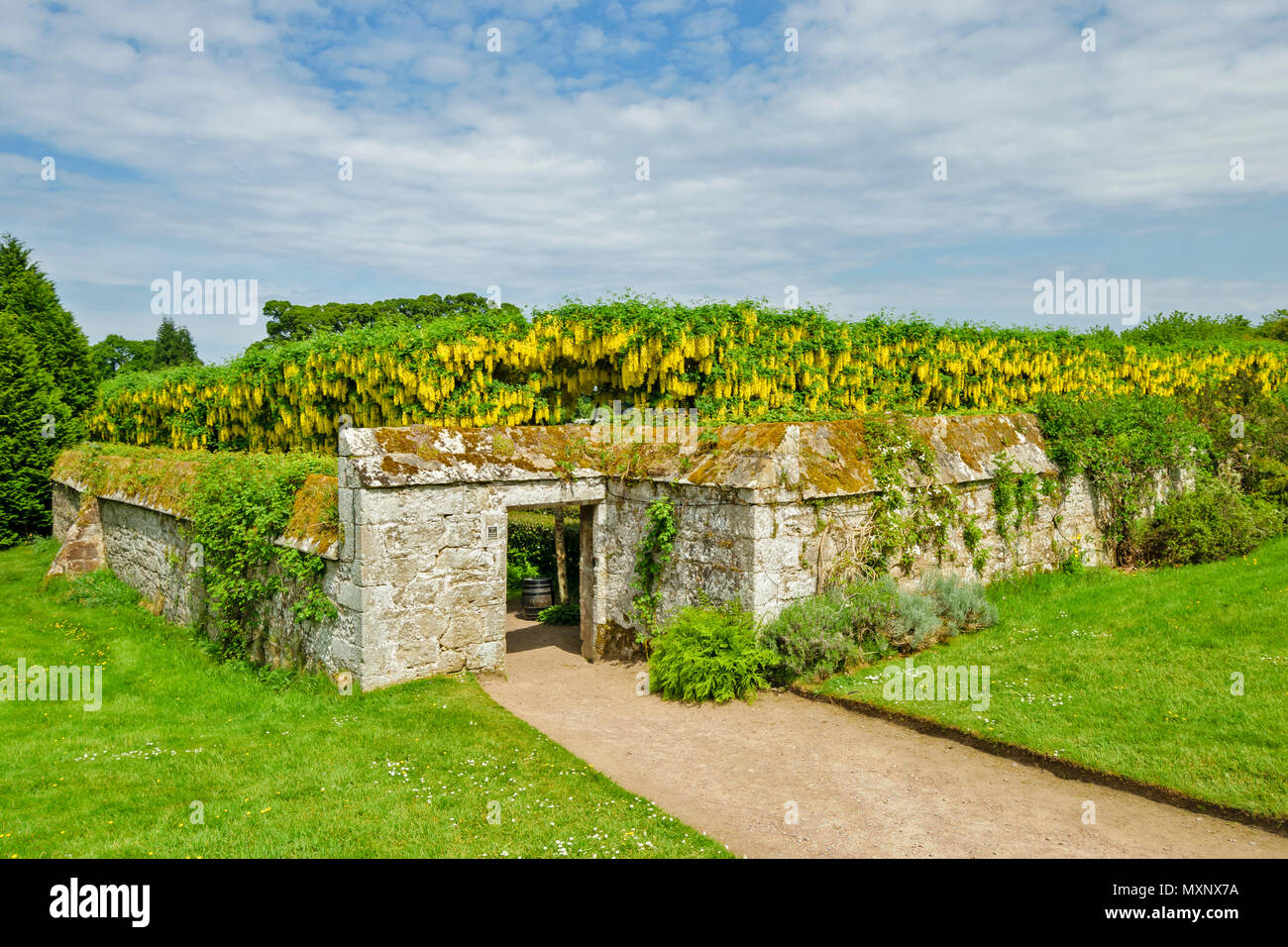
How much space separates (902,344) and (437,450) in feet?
32.8

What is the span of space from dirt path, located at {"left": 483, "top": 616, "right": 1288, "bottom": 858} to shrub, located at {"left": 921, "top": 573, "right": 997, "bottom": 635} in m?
2.32

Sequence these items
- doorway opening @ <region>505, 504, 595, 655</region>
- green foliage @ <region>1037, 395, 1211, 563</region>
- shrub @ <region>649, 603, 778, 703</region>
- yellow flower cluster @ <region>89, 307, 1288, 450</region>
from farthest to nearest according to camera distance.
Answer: yellow flower cluster @ <region>89, 307, 1288, 450</region> < green foliage @ <region>1037, 395, 1211, 563</region> < doorway opening @ <region>505, 504, 595, 655</region> < shrub @ <region>649, 603, 778, 703</region>

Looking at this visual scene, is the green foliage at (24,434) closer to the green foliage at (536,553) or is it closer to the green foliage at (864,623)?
the green foliage at (536,553)

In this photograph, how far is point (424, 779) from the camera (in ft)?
20.4

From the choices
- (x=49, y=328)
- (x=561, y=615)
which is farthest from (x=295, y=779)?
(x=49, y=328)

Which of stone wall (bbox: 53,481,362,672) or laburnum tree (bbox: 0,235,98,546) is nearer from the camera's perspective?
stone wall (bbox: 53,481,362,672)

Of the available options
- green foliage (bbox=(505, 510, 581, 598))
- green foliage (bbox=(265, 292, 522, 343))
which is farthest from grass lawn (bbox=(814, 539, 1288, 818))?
green foliage (bbox=(265, 292, 522, 343))

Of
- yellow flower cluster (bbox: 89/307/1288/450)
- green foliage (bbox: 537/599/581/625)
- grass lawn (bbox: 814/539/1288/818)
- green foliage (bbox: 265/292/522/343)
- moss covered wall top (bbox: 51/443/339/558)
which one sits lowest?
green foliage (bbox: 537/599/581/625)

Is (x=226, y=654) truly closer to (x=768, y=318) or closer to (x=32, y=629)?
(x=32, y=629)

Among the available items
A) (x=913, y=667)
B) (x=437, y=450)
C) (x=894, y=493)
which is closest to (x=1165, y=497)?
(x=894, y=493)

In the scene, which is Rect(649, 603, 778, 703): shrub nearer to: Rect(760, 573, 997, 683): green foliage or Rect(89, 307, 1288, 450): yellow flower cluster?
Rect(760, 573, 997, 683): green foliage

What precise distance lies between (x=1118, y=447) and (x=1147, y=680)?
19.0 feet

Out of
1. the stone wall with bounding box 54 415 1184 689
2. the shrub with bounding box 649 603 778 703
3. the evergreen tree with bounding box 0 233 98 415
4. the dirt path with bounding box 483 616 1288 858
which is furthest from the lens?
the evergreen tree with bounding box 0 233 98 415

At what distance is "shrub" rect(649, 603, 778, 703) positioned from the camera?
7.95 m
